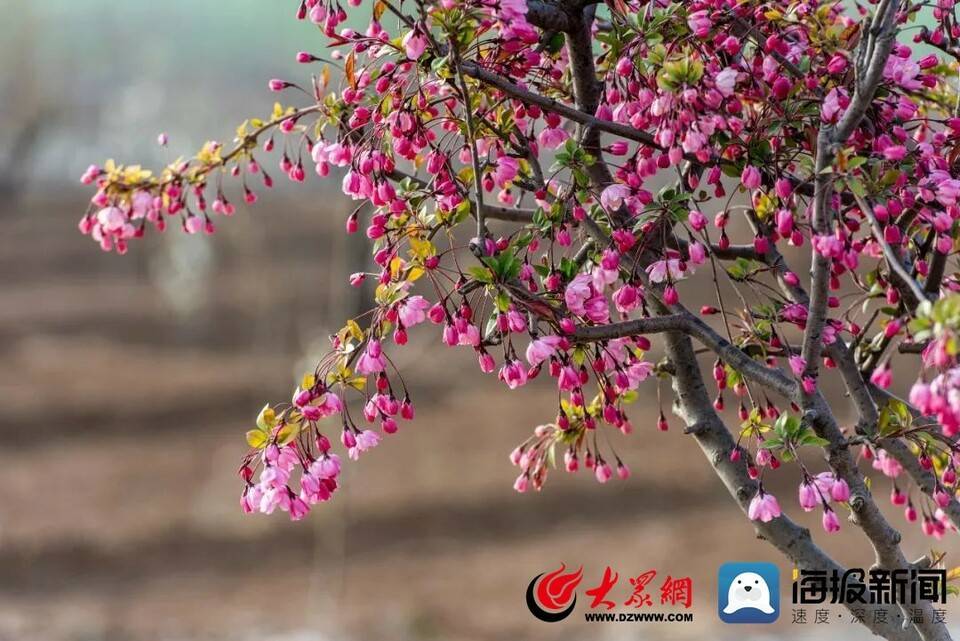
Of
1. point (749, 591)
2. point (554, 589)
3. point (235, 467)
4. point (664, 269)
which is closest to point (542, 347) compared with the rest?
point (664, 269)

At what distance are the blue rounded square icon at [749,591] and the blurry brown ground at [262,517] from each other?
8.60 ft

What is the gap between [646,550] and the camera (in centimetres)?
569

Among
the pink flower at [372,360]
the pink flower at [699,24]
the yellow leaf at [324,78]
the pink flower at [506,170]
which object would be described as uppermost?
the yellow leaf at [324,78]

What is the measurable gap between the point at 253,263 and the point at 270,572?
4.18m

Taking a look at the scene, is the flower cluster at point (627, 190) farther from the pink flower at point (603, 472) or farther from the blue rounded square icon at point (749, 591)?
the blue rounded square icon at point (749, 591)

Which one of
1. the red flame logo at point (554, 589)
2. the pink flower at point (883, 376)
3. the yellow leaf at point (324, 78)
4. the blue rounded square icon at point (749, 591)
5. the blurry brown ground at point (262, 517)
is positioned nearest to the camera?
the pink flower at point (883, 376)

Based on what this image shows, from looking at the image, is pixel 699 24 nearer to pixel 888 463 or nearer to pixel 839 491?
pixel 839 491

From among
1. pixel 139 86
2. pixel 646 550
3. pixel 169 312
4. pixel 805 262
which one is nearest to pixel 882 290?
pixel 646 550

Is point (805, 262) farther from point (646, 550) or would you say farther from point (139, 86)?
point (139, 86)

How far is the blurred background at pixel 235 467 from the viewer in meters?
5.21

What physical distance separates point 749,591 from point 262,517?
4.46 m

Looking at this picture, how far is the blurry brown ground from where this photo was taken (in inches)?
204

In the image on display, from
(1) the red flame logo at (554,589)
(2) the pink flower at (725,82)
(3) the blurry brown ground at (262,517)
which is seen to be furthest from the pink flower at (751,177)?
(3) the blurry brown ground at (262,517)

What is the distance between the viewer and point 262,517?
601 cm
